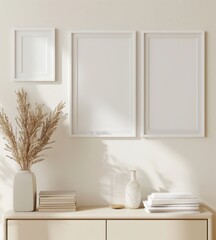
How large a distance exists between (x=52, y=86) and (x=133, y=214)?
3.50 feet

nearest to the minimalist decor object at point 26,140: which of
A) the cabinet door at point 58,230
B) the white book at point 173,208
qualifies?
the cabinet door at point 58,230

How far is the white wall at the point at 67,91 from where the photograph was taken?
11.1 feet

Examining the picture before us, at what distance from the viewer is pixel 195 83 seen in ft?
11.1

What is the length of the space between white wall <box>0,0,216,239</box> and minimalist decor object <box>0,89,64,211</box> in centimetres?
9

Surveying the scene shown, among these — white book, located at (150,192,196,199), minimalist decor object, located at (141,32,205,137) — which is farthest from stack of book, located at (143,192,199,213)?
minimalist decor object, located at (141,32,205,137)

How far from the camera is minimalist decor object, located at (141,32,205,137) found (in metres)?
3.38

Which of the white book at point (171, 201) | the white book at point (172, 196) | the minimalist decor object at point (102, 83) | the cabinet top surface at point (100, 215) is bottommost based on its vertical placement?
the cabinet top surface at point (100, 215)

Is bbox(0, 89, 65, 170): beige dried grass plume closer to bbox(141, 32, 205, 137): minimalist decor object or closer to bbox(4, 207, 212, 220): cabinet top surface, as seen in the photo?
bbox(4, 207, 212, 220): cabinet top surface

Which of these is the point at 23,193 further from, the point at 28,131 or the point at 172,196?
the point at 172,196

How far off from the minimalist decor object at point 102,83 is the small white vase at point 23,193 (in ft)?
1.64

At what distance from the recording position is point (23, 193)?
3.15 meters

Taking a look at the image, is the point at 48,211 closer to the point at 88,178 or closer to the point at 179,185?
the point at 88,178

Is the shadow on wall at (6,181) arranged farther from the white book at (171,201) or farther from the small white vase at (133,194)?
the white book at (171,201)

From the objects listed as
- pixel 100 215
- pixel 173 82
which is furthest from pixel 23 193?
pixel 173 82
